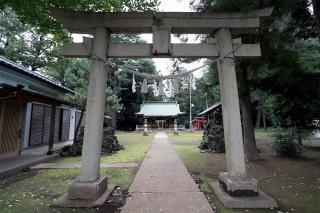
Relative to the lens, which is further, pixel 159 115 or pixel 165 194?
pixel 159 115

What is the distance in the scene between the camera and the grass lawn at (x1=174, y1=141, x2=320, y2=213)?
15.5 feet

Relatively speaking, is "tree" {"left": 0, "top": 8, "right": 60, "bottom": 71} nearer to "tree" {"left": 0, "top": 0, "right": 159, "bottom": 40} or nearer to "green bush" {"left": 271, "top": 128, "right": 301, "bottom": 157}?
"tree" {"left": 0, "top": 0, "right": 159, "bottom": 40}

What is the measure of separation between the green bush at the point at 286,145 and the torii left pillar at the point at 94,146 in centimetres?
832

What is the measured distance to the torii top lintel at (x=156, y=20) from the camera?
17.6ft

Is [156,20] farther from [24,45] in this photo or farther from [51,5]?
[24,45]

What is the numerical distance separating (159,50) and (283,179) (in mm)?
5010

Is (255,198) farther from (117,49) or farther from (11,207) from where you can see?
(11,207)

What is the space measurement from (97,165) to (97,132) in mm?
687

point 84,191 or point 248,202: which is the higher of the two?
point 84,191

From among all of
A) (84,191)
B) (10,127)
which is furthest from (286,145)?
(10,127)

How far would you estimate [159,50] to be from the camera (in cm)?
535

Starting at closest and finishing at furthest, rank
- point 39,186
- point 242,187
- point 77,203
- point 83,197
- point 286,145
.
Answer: point 77,203 → point 83,197 → point 242,187 → point 39,186 → point 286,145

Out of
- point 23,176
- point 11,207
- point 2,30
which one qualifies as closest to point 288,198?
point 11,207

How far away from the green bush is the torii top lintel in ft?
23.2
